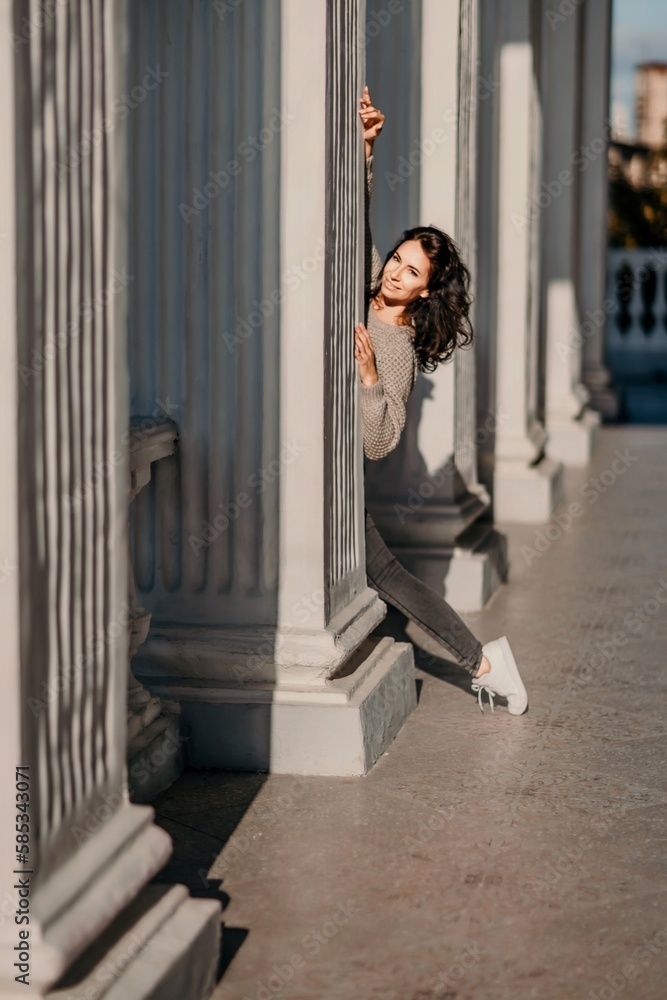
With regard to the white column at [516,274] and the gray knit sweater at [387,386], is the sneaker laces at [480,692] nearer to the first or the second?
the gray knit sweater at [387,386]

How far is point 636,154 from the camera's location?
93.5 ft

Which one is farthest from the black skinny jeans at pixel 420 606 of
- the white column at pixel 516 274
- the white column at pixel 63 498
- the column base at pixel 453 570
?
the white column at pixel 516 274

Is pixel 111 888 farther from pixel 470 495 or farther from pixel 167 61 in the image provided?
pixel 470 495

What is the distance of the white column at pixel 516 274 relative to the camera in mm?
8922

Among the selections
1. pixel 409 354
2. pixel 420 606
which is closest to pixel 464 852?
pixel 420 606

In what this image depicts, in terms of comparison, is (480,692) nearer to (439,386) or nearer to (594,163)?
(439,386)

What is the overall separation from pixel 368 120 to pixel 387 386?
86cm

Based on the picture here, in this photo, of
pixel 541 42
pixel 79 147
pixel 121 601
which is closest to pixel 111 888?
pixel 121 601

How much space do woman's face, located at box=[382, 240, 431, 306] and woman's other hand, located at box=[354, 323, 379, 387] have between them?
0.27 metres

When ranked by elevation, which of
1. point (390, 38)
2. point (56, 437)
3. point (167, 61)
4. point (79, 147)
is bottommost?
point (56, 437)

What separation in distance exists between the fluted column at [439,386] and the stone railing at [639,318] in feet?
38.7

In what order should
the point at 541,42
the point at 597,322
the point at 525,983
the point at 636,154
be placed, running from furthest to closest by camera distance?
the point at 636,154
the point at 597,322
the point at 541,42
the point at 525,983

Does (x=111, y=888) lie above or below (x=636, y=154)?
below

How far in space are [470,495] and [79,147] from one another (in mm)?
4801
